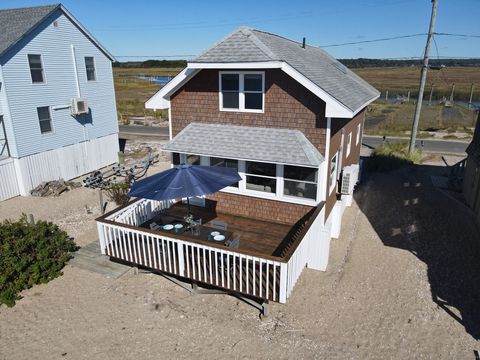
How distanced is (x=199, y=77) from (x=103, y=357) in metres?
8.89

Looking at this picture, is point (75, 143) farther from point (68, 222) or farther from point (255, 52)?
point (255, 52)

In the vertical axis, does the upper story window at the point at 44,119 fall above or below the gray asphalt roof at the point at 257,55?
below

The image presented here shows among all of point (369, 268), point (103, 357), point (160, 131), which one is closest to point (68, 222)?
point (103, 357)

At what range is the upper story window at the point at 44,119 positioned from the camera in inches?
696

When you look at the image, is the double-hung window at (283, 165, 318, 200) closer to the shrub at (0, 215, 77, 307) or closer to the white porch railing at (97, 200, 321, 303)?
the white porch railing at (97, 200, 321, 303)

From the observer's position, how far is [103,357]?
7617mm

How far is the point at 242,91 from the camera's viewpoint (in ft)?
37.6

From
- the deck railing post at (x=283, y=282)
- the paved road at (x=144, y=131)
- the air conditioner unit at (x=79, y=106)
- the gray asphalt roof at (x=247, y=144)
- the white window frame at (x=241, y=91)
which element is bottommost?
the paved road at (x=144, y=131)

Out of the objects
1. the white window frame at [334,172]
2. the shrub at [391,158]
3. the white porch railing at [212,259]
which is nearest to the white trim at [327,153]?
the white window frame at [334,172]

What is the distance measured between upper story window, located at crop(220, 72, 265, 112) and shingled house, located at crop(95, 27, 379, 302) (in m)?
0.03

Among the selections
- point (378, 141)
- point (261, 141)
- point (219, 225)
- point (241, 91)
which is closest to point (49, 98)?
point (241, 91)

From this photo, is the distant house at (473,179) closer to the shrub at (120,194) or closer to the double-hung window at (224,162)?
the double-hung window at (224,162)

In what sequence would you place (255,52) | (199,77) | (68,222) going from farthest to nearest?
1. (68,222)
2. (199,77)
3. (255,52)

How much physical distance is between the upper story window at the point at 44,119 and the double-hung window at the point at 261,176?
12.4 meters
